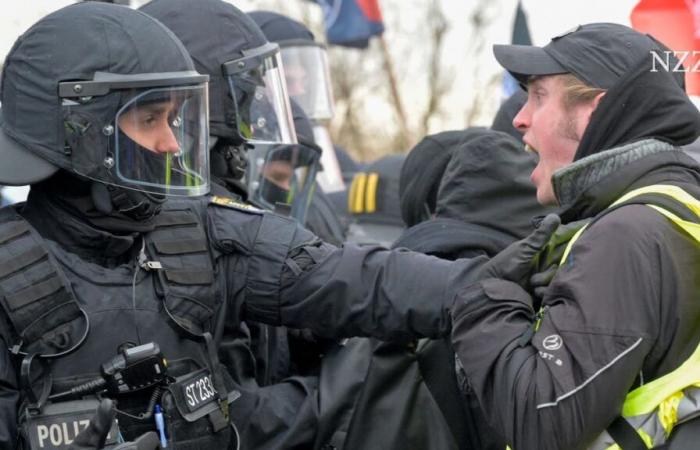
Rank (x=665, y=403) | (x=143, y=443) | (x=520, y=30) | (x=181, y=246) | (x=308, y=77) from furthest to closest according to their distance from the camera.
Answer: (x=520, y=30)
(x=308, y=77)
(x=181, y=246)
(x=143, y=443)
(x=665, y=403)

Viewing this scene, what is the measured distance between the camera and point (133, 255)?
279cm

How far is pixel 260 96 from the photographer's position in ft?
12.4

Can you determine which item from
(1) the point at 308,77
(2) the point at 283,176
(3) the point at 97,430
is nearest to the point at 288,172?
(2) the point at 283,176

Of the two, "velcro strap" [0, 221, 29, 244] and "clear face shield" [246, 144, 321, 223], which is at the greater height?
"velcro strap" [0, 221, 29, 244]

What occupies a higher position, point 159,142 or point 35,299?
point 159,142

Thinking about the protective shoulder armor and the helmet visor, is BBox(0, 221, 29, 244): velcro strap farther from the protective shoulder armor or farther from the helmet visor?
the helmet visor

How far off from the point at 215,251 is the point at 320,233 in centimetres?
208

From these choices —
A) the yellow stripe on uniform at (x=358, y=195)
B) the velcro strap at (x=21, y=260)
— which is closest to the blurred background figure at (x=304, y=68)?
the yellow stripe on uniform at (x=358, y=195)

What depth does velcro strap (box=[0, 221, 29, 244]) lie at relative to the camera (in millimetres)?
2592

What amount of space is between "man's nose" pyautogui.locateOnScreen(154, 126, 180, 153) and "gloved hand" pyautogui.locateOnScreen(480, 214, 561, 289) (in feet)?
3.08

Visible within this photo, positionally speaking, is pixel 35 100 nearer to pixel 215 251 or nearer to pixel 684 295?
pixel 215 251

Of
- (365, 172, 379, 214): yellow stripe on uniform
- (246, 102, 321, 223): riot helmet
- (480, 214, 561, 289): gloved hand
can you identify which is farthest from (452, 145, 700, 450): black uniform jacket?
(365, 172, 379, 214): yellow stripe on uniform

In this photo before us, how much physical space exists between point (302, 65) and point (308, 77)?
0.25 ft

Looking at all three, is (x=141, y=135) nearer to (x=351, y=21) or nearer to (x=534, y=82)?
(x=534, y=82)
